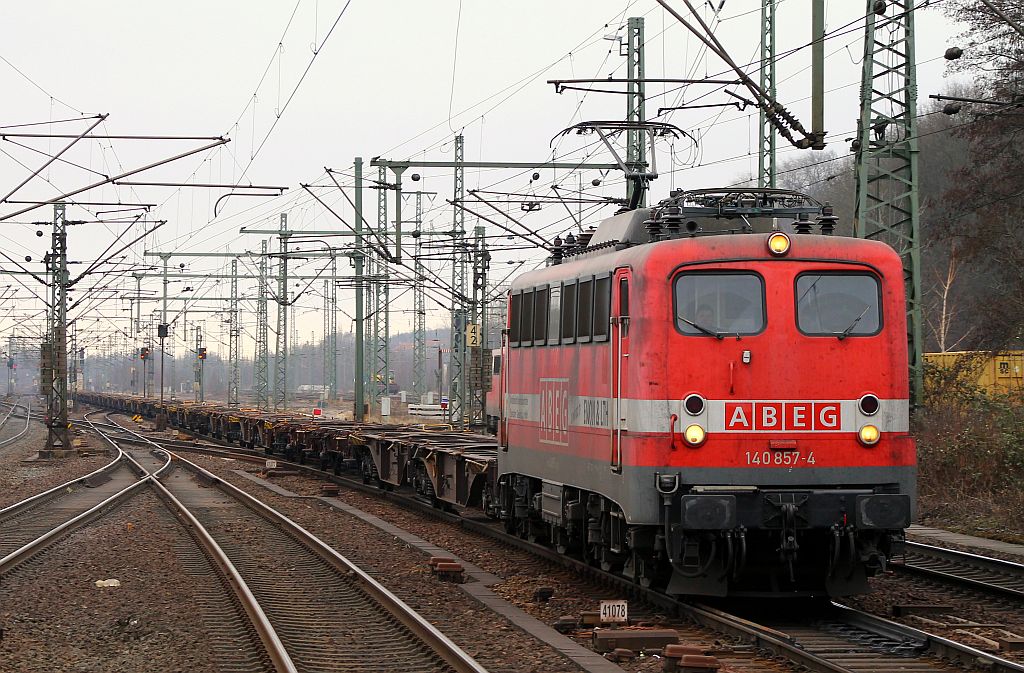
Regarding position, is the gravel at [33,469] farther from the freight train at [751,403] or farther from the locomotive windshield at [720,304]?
the locomotive windshield at [720,304]

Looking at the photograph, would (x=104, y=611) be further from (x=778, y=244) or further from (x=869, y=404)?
(x=869, y=404)

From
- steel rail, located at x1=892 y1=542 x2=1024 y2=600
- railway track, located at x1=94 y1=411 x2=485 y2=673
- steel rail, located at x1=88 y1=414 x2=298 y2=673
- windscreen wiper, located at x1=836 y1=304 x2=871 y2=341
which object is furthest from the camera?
steel rail, located at x1=892 y1=542 x2=1024 y2=600

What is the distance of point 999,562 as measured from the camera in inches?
561

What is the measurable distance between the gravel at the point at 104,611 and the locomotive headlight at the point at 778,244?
5.83 m

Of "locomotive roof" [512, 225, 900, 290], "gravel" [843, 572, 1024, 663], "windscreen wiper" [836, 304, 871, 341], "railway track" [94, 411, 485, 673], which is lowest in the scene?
"railway track" [94, 411, 485, 673]

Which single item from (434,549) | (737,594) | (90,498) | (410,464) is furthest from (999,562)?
(90,498)

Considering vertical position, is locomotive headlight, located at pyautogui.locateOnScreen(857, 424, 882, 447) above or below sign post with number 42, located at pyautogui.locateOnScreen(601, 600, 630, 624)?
above

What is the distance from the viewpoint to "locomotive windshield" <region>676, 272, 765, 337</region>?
11.5m

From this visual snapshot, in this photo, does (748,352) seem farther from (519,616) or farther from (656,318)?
(519,616)

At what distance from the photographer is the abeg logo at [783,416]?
37.0 feet

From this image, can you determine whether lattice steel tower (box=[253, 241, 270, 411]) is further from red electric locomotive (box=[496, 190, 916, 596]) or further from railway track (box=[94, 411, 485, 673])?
red electric locomotive (box=[496, 190, 916, 596])

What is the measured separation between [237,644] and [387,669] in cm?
172

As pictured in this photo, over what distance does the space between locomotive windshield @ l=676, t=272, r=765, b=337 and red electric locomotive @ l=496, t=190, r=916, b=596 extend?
0.01 metres

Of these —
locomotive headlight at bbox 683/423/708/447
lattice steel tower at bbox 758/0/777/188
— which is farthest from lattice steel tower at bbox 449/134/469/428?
locomotive headlight at bbox 683/423/708/447
